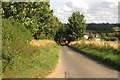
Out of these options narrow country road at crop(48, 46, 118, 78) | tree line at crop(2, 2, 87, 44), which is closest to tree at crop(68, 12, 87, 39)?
tree line at crop(2, 2, 87, 44)

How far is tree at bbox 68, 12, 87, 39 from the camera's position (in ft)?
352

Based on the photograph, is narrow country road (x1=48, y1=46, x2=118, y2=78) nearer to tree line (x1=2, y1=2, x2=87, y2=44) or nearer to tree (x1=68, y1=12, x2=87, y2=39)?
tree line (x1=2, y1=2, x2=87, y2=44)

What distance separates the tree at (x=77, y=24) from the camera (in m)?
107

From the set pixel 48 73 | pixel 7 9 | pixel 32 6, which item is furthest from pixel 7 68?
pixel 32 6

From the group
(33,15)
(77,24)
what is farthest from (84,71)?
(77,24)

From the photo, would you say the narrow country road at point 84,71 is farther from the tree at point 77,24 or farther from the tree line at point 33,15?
the tree at point 77,24

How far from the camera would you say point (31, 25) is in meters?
39.3

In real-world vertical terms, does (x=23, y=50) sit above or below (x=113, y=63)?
above

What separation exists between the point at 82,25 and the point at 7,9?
72.3m

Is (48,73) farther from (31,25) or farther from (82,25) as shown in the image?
(82,25)

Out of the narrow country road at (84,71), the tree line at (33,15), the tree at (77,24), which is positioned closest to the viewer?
the narrow country road at (84,71)

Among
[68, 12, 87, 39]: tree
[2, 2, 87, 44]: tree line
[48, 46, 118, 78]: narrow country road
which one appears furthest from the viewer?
[68, 12, 87, 39]: tree

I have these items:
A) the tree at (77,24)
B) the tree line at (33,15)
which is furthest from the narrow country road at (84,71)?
the tree at (77,24)

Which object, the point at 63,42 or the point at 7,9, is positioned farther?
the point at 63,42
